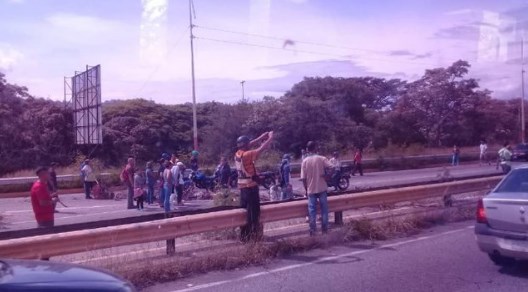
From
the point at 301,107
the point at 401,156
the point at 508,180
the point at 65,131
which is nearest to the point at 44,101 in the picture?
the point at 65,131

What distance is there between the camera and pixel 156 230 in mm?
8367

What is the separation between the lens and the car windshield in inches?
313

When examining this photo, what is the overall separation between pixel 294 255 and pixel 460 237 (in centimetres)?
318

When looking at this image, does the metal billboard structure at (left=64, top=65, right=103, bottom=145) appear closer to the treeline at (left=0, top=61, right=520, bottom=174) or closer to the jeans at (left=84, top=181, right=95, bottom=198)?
Result: the treeline at (left=0, top=61, right=520, bottom=174)

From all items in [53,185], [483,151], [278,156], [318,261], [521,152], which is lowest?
[318,261]

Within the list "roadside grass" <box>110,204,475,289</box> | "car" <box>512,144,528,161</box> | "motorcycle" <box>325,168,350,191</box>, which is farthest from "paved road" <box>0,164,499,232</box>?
"car" <box>512,144,528,161</box>

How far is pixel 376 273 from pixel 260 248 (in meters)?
1.83

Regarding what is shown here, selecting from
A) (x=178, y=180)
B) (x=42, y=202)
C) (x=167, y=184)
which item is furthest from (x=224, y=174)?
(x=42, y=202)

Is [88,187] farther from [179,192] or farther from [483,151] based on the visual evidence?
[483,151]

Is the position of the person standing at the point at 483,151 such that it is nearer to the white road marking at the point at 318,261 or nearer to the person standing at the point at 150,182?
the person standing at the point at 150,182

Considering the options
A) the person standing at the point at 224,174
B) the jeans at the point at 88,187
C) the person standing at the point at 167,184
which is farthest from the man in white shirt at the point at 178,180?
the jeans at the point at 88,187

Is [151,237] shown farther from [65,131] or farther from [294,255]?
[65,131]

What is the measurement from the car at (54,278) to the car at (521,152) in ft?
115

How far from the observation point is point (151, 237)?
8.30 m
